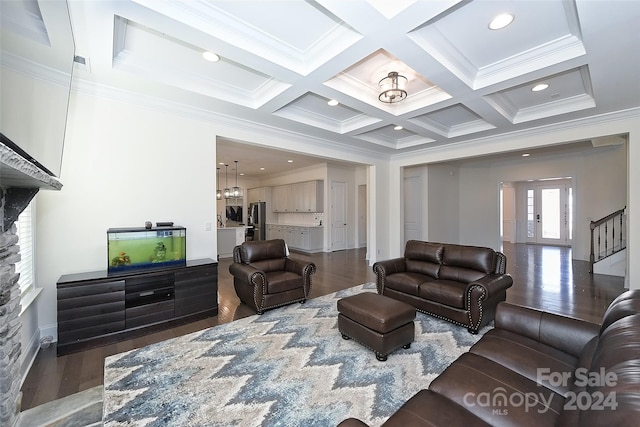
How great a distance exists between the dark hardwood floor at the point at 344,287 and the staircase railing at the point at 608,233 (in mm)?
477

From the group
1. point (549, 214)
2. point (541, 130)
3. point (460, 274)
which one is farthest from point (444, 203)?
point (460, 274)

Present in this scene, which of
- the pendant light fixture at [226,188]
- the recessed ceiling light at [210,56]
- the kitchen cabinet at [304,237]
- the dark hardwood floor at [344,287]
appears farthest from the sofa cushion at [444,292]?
the pendant light fixture at [226,188]

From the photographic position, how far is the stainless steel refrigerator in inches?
404

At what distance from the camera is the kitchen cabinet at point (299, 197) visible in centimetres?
838

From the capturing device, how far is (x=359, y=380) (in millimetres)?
2111

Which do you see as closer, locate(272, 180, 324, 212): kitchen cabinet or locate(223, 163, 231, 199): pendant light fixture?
locate(223, 163, 231, 199): pendant light fixture

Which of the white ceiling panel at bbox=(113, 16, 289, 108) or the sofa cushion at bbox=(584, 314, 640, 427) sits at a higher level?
the white ceiling panel at bbox=(113, 16, 289, 108)

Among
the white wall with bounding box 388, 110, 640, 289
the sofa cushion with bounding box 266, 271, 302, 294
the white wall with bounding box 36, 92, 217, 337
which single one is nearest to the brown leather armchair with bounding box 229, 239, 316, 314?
the sofa cushion with bounding box 266, 271, 302, 294

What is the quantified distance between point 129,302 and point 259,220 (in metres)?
7.40

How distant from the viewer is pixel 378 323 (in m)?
2.34

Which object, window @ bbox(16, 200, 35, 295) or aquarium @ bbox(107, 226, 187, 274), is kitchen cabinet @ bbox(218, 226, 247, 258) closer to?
aquarium @ bbox(107, 226, 187, 274)

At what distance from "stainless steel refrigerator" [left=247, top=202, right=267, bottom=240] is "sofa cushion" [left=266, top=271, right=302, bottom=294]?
6.57m

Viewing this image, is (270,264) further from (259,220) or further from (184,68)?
(259,220)

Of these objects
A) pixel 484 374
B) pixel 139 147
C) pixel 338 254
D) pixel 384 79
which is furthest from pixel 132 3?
pixel 338 254
